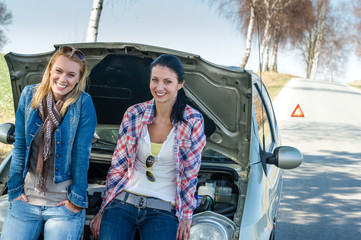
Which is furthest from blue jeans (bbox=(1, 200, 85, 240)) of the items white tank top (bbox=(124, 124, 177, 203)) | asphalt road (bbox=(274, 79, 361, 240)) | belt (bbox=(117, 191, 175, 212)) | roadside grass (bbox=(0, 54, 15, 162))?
roadside grass (bbox=(0, 54, 15, 162))

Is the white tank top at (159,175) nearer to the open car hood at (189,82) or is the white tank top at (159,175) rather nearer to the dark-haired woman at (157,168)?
the dark-haired woman at (157,168)

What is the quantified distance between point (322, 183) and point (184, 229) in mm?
4931

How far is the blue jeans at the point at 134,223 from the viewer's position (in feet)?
8.75

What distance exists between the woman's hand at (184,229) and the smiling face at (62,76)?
3.68 ft

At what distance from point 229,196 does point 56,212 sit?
1409mm

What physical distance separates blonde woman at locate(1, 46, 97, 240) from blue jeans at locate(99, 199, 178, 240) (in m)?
0.17

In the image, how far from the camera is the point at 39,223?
8.50ft

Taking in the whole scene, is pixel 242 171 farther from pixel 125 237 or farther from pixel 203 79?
pixel 125 237

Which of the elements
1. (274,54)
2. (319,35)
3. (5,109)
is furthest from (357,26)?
(5,109)

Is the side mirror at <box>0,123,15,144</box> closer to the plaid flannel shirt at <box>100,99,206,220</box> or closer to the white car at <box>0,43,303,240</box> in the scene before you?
the white car at <box>0,43,303,240</box>

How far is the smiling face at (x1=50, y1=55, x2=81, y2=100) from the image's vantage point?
272 centimetres

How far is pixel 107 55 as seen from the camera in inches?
138

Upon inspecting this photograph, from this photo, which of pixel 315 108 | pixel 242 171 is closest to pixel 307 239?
pixel 242 171

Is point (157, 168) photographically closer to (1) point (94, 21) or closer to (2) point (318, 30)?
(1) point (94, 21)
